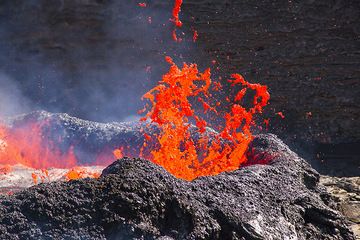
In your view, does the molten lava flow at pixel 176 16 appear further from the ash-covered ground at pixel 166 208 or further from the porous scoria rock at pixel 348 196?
the ash-covered ground at pixel 166 208

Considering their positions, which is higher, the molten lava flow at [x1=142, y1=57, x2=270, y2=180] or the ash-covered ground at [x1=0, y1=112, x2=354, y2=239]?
the molten lava flow at [x1=142, y1=57, x2=270, y2=180]

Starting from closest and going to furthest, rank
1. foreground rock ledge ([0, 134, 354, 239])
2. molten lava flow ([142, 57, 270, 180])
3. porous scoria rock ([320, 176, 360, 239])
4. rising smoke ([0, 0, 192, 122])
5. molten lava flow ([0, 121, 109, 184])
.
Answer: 1. foreground rock ledge ([0, 134, 354, 239])
2. molten lava flow ([142, 57, 270, 180])
3. porous scoria rock ([320, 176, 360, 239])
4. molten lava flow ([0, 121, 109, 184])
5. rising smoke ([0, 0, 192, 122])

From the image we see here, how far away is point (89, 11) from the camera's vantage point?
8.35 metres

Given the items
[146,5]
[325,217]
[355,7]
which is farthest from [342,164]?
[325,217]

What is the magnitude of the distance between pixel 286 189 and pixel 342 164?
506 centimetres

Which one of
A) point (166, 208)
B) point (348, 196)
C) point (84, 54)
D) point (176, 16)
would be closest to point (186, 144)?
point (348, 196)

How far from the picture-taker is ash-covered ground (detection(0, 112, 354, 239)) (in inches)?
68.2

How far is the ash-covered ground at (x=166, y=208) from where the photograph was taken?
173cm

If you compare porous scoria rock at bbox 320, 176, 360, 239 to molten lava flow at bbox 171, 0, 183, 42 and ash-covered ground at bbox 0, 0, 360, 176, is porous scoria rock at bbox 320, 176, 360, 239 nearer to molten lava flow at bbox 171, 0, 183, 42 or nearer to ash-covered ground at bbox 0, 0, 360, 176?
ash-covered ground at bbox 0, 0, 360, 176

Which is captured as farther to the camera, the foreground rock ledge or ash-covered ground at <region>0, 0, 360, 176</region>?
ash-covered ground at <region>0, 0, 360, 176</region>

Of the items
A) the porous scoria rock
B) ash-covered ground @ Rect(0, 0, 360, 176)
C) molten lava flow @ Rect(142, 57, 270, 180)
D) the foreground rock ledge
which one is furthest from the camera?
ash-covered ground @ Rect(0, 0, 360, 176)

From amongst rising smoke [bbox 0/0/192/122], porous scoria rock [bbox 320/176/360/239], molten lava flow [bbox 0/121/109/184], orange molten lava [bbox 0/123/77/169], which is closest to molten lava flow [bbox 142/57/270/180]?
molten lava flow [bbox 0/121/109/184]

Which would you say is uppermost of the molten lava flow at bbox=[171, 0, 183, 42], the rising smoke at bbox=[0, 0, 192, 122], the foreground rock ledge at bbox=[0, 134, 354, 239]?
the molten lava flow at bbox=[171, 0, 183, 42]

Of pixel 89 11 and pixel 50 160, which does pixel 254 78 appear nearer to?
pixel 89 11
